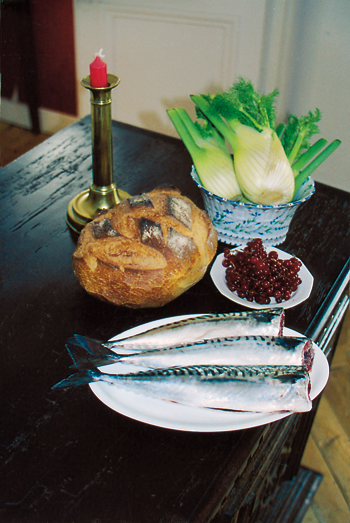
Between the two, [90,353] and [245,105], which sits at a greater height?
[245,105]

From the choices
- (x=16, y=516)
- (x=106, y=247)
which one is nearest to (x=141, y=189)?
(x=106, y=247)

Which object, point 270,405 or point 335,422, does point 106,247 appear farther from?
point 335,422

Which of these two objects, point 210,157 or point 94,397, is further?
point 210,157

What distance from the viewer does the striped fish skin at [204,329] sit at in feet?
2.35

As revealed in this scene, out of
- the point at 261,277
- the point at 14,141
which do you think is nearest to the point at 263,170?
the point at 261,277

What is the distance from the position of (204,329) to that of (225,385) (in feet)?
0.40

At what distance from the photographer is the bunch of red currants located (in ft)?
2.79

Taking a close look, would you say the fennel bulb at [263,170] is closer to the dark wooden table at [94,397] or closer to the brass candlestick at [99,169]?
the dark wooden table at [94,397]

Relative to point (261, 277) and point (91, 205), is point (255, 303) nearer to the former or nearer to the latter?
point (261, 277)

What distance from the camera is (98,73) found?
0.91m

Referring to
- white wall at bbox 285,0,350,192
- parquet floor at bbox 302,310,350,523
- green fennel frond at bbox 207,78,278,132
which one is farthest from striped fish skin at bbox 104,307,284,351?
white wall at bbox 285,0,350,192

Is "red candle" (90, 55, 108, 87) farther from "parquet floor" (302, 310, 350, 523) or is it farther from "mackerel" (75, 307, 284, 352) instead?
"parquet floor" (302, 310, 350, 523)

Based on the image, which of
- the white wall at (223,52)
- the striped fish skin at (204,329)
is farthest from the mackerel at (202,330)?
the white wall at (223,52)

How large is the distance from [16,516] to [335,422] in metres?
1.29
